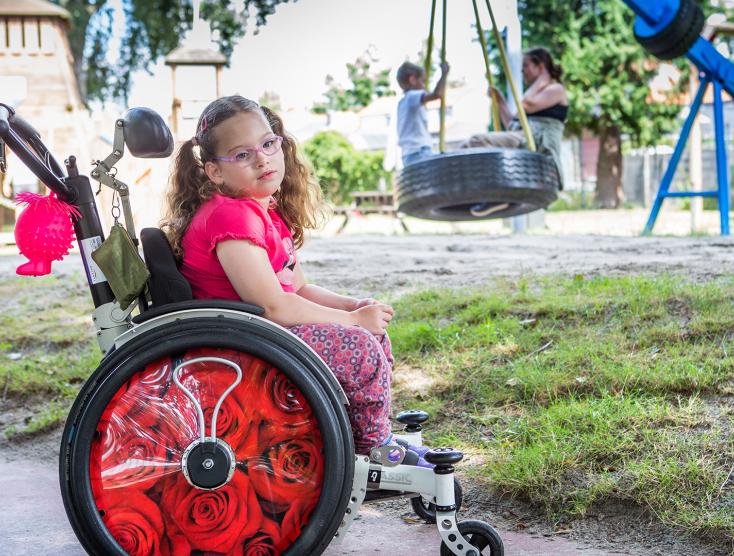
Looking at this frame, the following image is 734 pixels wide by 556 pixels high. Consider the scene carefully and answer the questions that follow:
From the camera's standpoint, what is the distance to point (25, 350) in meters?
4.86

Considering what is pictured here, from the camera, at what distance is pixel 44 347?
4.84 m

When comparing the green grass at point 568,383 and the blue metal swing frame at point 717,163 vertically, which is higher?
the blue metal swing frame at point 717,163

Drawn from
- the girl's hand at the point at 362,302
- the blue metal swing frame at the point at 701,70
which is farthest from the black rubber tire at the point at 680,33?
the girl's hand at the point at 362,302

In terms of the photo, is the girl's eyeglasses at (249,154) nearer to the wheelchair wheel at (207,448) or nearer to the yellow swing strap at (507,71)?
the wheelchair wheel at (207,448)

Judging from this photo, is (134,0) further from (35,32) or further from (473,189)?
(473,189)

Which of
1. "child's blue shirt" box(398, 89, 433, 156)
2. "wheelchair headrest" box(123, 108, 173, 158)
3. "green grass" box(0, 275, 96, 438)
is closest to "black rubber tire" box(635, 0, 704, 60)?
"child's blue shirt" box(398, 89, 433, 156)

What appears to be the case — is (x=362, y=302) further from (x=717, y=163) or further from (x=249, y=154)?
(x=717, y=163)

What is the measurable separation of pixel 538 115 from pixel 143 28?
62.2 feet

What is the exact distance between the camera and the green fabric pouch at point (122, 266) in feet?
7.13

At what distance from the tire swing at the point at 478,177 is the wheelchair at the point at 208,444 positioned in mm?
3285

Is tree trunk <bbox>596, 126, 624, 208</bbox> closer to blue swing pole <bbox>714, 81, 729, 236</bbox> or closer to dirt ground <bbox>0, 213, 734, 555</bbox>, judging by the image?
blue swing pole <bbox>714, 81, 729, 236</bbox>

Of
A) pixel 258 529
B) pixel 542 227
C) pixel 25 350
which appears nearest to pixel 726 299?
pixel 258 529

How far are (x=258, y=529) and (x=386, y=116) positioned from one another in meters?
27.3

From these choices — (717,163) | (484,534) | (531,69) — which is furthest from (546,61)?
(484,534)
